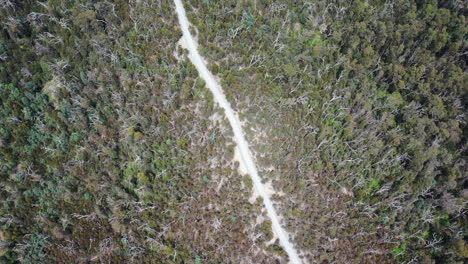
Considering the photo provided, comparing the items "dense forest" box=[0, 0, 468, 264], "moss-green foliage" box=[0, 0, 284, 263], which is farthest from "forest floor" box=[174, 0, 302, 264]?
"moss-green foliage" box=[0, 0, 284, 263]

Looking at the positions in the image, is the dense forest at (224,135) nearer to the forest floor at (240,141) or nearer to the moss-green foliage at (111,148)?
the moss-green foliage at (111,148)

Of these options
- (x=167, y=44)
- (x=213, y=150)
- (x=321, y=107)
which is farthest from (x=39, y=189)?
(x=321, y=107)

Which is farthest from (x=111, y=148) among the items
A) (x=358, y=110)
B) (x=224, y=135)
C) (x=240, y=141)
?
(x=358, y=110)

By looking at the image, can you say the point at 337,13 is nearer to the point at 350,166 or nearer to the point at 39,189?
the point at 350,166

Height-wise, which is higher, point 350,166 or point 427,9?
point 427,9

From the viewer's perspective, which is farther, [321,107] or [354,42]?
[354,42]
